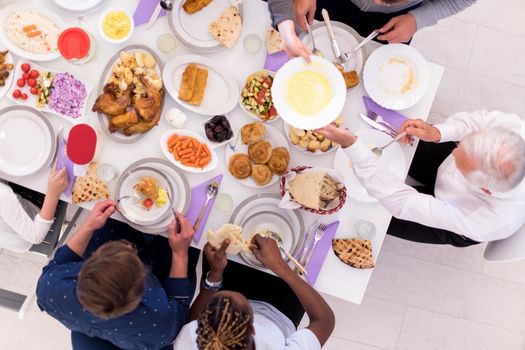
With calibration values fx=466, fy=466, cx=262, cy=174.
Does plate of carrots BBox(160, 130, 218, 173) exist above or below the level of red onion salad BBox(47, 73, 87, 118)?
below

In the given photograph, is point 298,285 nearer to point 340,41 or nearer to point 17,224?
point 340,41

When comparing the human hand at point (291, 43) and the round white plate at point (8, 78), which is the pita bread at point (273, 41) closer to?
the human hand at point (291, 43)

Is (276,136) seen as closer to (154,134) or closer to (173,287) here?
(154,134)

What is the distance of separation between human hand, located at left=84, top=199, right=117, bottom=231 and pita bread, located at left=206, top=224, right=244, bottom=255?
423 mm

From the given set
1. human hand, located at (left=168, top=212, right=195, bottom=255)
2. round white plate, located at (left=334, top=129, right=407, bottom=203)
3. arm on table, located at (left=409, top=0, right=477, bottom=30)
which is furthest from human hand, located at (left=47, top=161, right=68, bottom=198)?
arm on table, located at (left=409, top=0, right=477, bottom=30)

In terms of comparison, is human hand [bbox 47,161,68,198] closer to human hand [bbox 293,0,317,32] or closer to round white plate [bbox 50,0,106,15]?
round white plate [bbox 50,0,106,15]

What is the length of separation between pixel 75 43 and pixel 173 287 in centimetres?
113

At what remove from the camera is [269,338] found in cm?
177

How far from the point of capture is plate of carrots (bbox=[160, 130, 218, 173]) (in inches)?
77.8

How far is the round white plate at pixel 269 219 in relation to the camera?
2.01 m

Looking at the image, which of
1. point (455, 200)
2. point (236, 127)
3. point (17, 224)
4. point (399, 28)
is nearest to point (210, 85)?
point (236, 127)

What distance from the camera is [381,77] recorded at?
204 cm

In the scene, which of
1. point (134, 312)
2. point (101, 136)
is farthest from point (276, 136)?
point (134, 312)

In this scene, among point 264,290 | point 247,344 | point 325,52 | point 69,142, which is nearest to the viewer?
point 247,344
